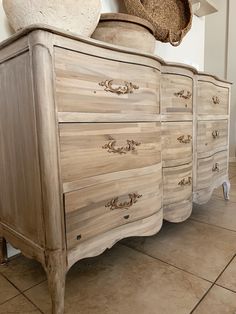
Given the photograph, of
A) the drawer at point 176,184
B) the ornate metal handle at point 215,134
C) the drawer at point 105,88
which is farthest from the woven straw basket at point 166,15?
the drawer at point 176,184

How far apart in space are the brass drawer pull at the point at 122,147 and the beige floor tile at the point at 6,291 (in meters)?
0.63

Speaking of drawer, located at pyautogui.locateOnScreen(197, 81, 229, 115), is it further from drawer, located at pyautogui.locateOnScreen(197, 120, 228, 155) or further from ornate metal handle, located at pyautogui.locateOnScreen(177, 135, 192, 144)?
ornate metal handle, located at pyautogui.locateOnScreen(177, 135, 192, 144)

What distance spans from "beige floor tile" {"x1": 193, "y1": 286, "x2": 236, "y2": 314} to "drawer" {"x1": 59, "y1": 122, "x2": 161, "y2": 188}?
1.69 ft

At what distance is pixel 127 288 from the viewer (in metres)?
0.92

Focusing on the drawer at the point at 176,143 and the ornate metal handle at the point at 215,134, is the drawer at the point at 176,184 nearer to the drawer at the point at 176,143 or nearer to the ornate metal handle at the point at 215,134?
the drawer at the point at 176,143

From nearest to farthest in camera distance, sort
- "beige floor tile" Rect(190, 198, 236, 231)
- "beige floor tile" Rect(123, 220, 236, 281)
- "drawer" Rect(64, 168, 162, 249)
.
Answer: "drawer" Rect(64, 168, 162, 249)
"beige floor tile" Rect(123, 220, 236, 281)
"beige floor tile" Rect(190, 198, 236, 231)

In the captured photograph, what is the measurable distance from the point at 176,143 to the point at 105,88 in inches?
20.2

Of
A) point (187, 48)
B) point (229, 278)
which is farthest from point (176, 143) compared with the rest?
point (187, 48)

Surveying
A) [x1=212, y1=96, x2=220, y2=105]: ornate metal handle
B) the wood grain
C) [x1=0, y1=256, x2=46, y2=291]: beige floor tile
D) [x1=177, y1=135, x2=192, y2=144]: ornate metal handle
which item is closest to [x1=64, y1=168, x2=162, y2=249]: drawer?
the wood grain

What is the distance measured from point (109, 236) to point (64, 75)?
1.87ft

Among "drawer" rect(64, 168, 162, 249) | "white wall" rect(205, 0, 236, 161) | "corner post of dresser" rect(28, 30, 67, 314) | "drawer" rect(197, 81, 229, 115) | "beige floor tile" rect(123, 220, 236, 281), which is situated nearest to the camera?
"corner post of dresser" rect(28, 30, 67, 314)

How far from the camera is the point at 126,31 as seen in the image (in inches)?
40.2

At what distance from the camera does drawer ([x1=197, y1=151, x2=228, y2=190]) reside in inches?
55.9

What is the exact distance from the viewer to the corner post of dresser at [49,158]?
2.22 feet
